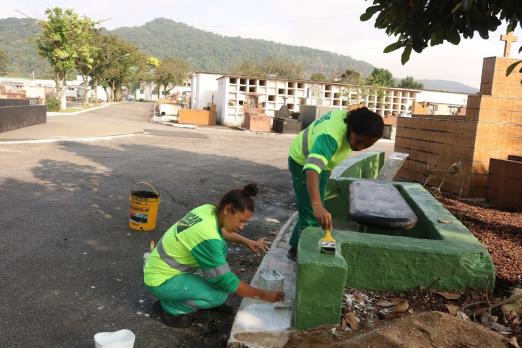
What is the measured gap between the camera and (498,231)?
17.4 feet

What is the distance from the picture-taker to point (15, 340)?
3061 mm

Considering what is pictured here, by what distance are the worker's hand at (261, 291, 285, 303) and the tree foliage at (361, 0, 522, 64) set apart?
7.00 feet

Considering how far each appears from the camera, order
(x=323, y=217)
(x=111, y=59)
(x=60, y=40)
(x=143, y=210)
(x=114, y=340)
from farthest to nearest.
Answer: (x=111, y=59) < (x=60, y=40) < (x=143, y=210) < (x=323, y=217) < (x=114, y=340)

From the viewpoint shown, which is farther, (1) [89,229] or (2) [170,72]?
(2) [170,72]

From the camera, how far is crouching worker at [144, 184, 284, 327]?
314cm

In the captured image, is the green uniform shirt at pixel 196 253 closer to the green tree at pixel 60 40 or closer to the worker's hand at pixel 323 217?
the worker's hand at pixel 323 217

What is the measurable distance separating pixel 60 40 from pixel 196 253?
115ft

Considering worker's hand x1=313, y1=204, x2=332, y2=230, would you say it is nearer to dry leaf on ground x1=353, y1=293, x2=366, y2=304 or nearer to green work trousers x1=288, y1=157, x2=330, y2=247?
dry leaf on ground x1=353, y1=293, x2=366, y2=304

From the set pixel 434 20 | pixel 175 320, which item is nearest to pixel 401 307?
pixel 175 320

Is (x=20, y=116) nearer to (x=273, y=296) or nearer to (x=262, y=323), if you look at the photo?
(x=273, y=296)

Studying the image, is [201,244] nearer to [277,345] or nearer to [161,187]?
[277,345]

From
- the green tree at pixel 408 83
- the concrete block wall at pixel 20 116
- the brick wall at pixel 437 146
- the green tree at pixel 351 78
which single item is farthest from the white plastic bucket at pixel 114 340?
the green tree at pixel 408 83

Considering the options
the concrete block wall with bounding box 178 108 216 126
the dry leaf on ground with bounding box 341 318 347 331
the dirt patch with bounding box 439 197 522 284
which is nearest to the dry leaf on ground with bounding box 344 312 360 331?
the dry leaf on ground with bounding box 341 318 347 331

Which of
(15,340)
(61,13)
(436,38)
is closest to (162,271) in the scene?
(15,340)
